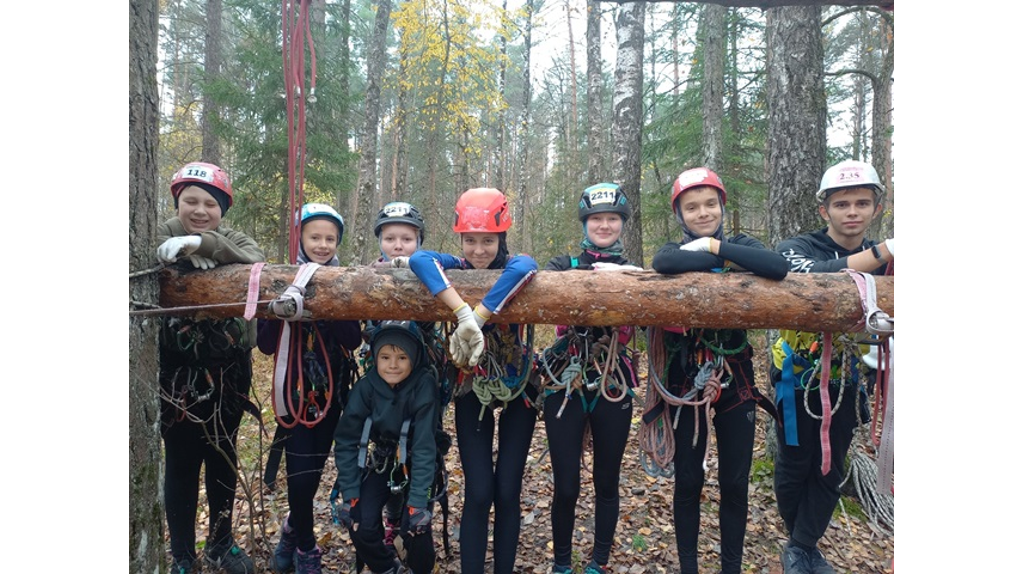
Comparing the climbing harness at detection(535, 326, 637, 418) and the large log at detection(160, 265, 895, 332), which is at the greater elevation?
the large log at detection(160, 265, 895, 332)

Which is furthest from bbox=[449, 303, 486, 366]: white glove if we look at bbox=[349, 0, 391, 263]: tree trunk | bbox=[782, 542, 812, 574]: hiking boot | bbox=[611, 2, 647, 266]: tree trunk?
bbox=[349, 0, 391, 263]: tree trunk

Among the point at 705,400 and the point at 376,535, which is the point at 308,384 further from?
the point at 705,400

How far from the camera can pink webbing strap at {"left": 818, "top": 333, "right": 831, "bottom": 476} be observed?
304 centimetres

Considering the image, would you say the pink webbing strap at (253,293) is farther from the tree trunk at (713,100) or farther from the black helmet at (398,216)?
the tree trunk at (713,100)

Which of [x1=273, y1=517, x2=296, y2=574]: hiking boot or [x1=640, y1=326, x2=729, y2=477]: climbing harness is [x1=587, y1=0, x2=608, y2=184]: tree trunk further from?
[x1=273, y1=517, x2=296, y2=574]: hiking boot

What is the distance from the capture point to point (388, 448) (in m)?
A: 3.31

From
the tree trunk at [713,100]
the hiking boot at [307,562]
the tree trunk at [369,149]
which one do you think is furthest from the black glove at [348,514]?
the tree trunk at [713,100]

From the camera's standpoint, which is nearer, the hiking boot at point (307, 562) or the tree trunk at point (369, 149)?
the hiking boot at point (307, 562)

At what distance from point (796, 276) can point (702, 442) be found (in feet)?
3.81

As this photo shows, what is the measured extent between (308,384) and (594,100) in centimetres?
829

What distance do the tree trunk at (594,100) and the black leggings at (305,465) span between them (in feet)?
22.4

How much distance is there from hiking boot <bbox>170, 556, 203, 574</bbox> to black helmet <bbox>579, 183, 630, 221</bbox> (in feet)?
11.8

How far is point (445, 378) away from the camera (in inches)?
137

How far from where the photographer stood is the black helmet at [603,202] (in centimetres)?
340
